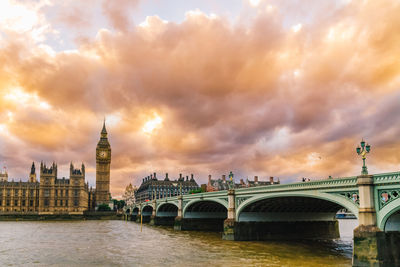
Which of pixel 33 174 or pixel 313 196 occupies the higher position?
pixel 33 174

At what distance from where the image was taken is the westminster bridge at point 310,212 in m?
23.9

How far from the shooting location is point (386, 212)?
23812 millimetres

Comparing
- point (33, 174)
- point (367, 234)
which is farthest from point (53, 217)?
point (367, 234)

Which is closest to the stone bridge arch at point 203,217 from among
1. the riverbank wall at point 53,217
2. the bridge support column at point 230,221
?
the bridge support column at point 230,221

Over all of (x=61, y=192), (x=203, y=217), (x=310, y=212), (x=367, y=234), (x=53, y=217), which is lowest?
(x=53, y=217)

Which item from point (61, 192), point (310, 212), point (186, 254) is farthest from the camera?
point (61, 192)

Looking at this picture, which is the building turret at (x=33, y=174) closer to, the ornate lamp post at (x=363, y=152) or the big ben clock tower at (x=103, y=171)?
the big ben clock tower at (x=103, y=171)

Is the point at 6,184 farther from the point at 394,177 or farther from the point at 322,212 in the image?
the point at 394,177

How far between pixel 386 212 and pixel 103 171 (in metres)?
169

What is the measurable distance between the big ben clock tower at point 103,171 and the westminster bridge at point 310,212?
99.1 metres

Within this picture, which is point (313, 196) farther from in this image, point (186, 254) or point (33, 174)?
point (33, 174)

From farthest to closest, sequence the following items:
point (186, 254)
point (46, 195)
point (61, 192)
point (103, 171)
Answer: point (103, 171)
point (61, 192)
point (46, 195)
point (186, 254)

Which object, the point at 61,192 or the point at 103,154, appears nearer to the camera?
the point at 61,192

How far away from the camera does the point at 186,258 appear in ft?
104
